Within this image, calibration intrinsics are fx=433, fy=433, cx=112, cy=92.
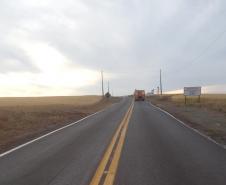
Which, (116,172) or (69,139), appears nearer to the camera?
(116,172)

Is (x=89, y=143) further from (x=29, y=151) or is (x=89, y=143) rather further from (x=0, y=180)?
(x=0, y=180)

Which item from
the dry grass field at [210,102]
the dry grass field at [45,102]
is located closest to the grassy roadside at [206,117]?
the dry grass field at [210,102]

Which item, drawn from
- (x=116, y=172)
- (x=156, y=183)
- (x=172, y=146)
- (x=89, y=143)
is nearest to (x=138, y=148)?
(x=172, y=146)

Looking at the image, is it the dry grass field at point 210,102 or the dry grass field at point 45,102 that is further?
the dry grass field at point 45,102

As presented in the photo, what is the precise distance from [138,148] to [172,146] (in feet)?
4.20

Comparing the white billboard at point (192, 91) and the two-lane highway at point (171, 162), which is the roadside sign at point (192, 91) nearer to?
the white billboard at point (192, 91)

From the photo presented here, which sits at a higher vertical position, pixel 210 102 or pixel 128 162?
pixel 210 102

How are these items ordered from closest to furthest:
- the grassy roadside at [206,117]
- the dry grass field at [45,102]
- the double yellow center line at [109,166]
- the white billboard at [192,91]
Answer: the double yellow center line at [109,166] < the grassy roadside at [206,117] < the white billboard at [192,91] < the dry grass field at [45,102]

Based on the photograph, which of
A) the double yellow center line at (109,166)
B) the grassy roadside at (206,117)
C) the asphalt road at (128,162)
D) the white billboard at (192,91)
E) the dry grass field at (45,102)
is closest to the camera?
the double yellow center line at (109,166)

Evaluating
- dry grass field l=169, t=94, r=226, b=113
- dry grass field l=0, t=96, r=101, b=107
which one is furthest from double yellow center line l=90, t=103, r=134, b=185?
dry grass field l=0, t=96, r=101, b=107

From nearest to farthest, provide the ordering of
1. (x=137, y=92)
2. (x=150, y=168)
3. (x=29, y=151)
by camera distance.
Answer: (x=150, y=168) → (x=29, y=151) → (x=137, y=92)

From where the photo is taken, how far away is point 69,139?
16969 mm

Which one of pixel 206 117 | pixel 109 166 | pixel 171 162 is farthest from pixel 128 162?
pixel 206 117

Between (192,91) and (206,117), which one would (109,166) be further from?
(192,91)
